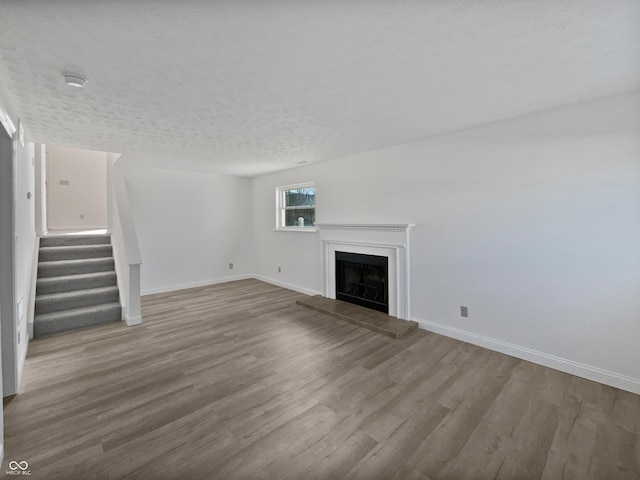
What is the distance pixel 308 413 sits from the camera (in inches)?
77.7

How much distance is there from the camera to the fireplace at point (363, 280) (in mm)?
3918

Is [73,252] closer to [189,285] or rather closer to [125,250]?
[125,250]

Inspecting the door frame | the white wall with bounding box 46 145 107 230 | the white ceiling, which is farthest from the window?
the white wall with bounding box 46 145 107 230

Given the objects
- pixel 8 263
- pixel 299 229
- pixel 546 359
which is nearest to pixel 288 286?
pixel 299 229

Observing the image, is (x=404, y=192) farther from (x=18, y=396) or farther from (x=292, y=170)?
(x=18, y=396)

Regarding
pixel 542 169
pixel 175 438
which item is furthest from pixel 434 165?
pixel 175 438

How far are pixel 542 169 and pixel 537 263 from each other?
0.89m

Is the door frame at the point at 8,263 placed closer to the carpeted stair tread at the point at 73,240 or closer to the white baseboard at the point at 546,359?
the carpeted stair tread at the point at 73,240

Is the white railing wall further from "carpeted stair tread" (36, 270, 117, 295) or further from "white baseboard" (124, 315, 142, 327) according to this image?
"carpeted stair tread" (36, 270, 117, 295)

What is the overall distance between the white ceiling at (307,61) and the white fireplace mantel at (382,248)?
1.37 meters

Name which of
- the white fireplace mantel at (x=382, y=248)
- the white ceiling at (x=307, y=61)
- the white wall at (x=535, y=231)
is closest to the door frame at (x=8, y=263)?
the white ceiling at (x=307, y=61)

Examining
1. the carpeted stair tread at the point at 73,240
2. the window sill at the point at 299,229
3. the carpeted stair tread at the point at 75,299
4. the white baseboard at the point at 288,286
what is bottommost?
the white baseboard at the point at 288,286

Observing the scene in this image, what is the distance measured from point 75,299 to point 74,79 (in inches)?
122

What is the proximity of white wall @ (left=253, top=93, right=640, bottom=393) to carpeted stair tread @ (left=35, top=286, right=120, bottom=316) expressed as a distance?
410 cm
